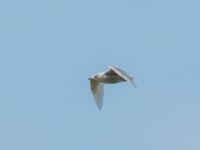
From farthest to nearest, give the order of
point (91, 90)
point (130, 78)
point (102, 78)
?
point (91, 90), point (102, 78), point (130, 78)

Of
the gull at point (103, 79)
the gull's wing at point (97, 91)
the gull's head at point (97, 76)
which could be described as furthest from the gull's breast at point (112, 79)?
the gull's wing at point (97, 91)

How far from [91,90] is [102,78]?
383cm

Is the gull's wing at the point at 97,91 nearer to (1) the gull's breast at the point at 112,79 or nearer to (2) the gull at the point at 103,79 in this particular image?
(2) the gull at the point at 103,79

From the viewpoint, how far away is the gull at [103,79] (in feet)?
153

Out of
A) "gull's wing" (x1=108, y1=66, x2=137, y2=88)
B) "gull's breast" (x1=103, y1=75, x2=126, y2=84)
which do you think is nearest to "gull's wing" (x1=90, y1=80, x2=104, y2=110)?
"gull's breast" (x1=103, y1=75, x2=126, y2=84)

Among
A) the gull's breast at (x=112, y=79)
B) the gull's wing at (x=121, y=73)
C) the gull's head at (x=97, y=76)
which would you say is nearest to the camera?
the gull's wing at (x=121, y=73)

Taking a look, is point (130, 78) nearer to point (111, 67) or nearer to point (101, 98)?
point (111, 67)

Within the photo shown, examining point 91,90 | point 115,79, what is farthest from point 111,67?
point 91,90

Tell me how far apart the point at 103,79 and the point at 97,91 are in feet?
13.3

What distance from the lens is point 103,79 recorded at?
49.3 metres

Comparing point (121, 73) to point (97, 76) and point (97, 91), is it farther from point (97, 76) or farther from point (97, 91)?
point (97, 91)

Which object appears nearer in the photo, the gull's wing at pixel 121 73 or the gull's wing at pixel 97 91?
the gull's wing at pixel 121 73

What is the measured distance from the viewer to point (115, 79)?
47344 millimetres

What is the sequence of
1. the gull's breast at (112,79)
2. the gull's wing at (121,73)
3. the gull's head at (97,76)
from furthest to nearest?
the gull's head at (97,76) → the gull's breast at (112,79) → the gull's wing at (121,73)
